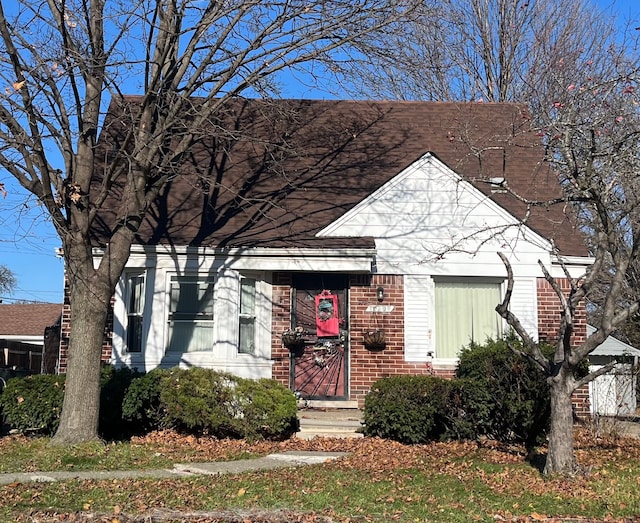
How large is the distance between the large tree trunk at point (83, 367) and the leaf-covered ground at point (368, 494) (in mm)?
1184

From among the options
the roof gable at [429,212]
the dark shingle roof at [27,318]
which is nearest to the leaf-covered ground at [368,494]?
the roof gable at [429,212]

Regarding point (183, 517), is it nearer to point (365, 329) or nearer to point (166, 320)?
point (166, 320)

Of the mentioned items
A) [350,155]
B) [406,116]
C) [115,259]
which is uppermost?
[406,116]

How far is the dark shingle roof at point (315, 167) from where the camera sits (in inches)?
525

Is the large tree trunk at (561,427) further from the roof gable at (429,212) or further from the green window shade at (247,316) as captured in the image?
the green window shade at (247,316)

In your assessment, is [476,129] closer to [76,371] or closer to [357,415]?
[357,415]

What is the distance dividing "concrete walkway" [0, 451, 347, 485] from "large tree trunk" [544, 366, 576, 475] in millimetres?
2823

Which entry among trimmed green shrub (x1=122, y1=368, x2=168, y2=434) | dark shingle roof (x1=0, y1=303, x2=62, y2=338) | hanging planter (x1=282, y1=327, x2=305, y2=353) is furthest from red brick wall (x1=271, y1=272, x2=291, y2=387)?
dark shingle roof (x1=0, y1=303, x2=62, y2=338)

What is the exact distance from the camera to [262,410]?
10.5 metres

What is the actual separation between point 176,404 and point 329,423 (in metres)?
2.57

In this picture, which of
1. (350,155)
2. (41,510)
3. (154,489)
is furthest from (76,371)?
(350,155)

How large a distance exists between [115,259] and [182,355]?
10.6 ft

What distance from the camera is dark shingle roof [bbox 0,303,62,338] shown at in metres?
31.8

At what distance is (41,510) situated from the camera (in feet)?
21.0
